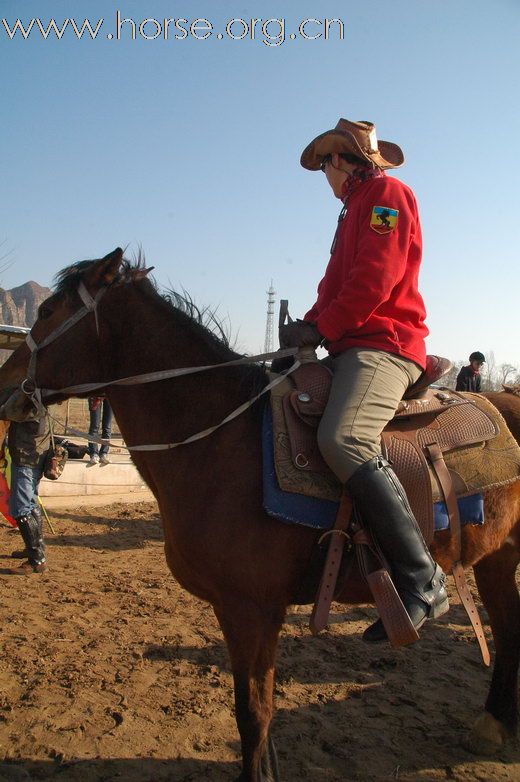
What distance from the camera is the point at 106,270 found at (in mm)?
2867

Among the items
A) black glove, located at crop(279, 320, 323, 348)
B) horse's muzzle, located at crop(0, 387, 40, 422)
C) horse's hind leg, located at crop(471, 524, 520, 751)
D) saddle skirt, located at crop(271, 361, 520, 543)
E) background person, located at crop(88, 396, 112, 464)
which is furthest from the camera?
background person, located at crop(88, 396, 112, 464)

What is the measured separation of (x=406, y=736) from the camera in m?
3.34

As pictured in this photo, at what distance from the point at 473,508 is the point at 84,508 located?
7.62 meters

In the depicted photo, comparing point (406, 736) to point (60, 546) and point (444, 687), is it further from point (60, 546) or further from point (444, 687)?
point (60, 546)

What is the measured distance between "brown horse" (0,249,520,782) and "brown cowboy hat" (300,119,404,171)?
48.3 inches

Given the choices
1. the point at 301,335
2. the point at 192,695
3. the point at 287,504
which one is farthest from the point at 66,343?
the point at 192,695

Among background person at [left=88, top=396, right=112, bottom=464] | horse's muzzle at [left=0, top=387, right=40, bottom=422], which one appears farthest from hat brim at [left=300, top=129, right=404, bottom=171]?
background person at [left=88, top=396, right=112, bottom=464]

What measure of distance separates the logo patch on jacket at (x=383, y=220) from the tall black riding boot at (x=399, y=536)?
113 centimetres

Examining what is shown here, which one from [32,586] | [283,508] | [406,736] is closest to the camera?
[283,508]

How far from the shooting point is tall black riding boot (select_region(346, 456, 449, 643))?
250 centimetres

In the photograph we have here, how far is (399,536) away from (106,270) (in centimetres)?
198

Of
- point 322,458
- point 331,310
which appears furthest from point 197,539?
point 331,310

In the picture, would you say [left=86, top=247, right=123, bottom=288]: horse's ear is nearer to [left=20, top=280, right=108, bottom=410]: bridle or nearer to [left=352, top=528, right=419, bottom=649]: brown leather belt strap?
[left=20, top=280, right=108, bottom=410]: bridle

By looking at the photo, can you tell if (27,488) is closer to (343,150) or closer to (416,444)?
(416,444)
